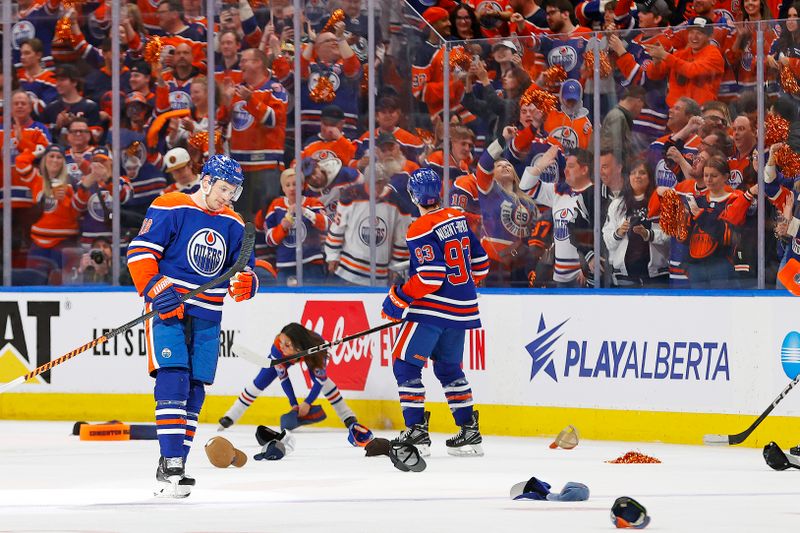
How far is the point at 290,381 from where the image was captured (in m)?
8.74

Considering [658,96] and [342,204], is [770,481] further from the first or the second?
[342,204]

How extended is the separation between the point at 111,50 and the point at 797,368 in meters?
4.85

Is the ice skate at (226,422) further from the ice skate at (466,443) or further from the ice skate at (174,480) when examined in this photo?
the ice skate at (174,480)

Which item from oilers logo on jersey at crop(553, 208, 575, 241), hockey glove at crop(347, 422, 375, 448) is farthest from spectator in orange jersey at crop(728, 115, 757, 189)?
hockey glove at crop(347, 422, 375, 448)

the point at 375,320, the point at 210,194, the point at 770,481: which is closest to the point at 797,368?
the point at 770,481

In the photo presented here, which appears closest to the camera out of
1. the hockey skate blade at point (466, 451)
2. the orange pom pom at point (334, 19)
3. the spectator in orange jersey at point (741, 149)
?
the hockey skate blade at point (466, 451)

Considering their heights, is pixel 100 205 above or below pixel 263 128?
below

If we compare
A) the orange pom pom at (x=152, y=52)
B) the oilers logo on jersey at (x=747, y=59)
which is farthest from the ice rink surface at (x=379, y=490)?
the orange pom pom at (x=152, y=52)

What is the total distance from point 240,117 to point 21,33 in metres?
1.60

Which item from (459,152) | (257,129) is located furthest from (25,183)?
(459,152)

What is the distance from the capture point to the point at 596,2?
10086 mm

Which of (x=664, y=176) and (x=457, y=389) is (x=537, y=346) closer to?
(x=457, y=389)

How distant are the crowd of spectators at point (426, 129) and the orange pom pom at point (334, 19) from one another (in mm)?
12

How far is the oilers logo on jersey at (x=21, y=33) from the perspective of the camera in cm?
1005
